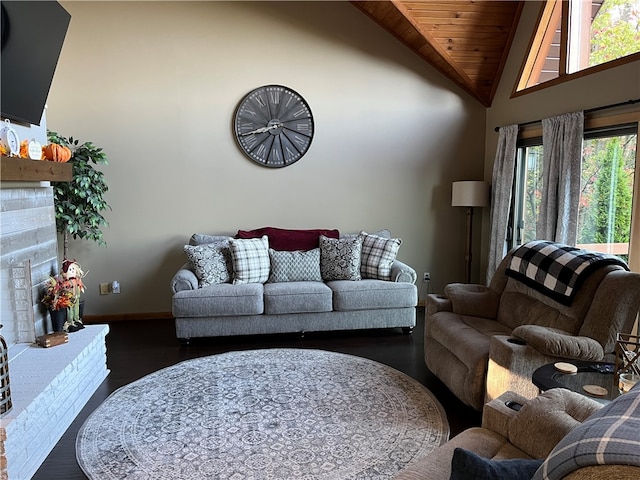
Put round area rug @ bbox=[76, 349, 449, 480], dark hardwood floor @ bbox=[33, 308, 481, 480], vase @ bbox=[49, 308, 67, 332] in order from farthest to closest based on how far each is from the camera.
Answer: vase @ bbox=[49, 308, 67, 332]
dark hardwood floor @ bbox=[33, 308, 481, 480]
round area rug @ bbox=[76, 349, 449, 480]

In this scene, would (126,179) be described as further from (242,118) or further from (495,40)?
(495,40)

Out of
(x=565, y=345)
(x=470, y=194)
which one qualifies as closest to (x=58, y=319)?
(x=565, y=345)

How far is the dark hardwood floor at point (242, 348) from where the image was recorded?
2954mm

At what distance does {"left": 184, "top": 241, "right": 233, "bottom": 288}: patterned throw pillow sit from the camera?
4121 millimetres

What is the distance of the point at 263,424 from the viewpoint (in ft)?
8.73

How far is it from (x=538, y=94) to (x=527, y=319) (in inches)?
87.2

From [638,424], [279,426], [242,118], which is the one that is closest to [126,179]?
[242,118]

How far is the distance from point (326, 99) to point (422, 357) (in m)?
2.74

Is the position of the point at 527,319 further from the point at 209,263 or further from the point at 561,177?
Answer: the point at 209,263

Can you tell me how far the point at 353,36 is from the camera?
15.7 feet

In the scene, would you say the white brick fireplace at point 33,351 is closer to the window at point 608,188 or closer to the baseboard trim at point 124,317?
the baseboard trim at point 124,317

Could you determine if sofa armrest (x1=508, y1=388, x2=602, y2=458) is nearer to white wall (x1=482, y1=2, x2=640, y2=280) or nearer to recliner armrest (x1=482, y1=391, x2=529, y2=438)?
recliner armrest (x1=482, y1=391, x2=529, y2=438)

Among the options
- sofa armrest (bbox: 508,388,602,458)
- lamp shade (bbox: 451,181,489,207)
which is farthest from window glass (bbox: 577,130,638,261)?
sofa armrest (bbox: 508,388,602,458)

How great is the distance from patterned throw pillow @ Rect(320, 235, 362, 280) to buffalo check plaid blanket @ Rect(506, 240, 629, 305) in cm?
146
